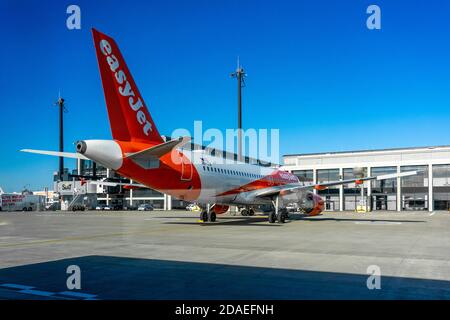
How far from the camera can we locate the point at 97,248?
1346 cm

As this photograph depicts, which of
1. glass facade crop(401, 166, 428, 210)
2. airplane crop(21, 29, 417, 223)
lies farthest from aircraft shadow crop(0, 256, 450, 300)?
glass facade crop(401, 166, 428, 210)

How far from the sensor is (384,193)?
2867 inches

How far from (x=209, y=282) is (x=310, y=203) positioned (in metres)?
25.5

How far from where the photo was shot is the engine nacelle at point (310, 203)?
31939mm

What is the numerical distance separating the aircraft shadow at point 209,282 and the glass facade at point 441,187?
6961 centimetres

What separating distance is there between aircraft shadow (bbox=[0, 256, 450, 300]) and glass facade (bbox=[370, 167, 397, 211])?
225 ft

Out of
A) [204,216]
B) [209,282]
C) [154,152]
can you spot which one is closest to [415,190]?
[204,216]

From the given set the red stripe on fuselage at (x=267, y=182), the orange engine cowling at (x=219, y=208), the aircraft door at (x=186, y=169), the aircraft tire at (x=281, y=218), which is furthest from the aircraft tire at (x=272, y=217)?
the aircraft door at (x=186, y=169)

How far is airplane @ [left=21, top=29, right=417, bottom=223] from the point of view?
18.7 metres

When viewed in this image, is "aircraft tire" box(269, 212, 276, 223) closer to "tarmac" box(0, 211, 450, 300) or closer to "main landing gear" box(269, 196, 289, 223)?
"main landing gear" box(269, 196, 289, 223)

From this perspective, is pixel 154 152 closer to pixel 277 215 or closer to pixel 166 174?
pixel 166 174

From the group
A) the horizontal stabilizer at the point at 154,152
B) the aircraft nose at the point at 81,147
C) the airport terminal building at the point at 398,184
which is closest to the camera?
the aircraft nose at the point at 81,147

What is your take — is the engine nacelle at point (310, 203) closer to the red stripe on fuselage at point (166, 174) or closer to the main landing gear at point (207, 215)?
the main landing gear at point (207, 215)

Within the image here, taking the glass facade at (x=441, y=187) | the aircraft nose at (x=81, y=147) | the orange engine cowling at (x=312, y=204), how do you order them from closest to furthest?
the aircraft nose at (x=81, y=147) → the orange engine cowling at (x=312, y=204) → the glass facade at (x=441, y=187)
